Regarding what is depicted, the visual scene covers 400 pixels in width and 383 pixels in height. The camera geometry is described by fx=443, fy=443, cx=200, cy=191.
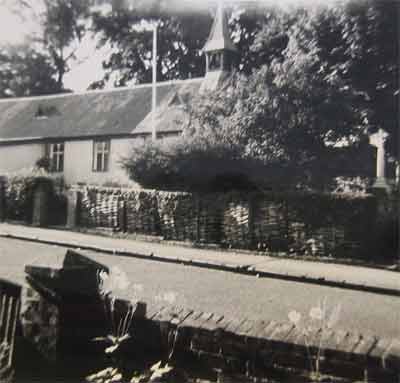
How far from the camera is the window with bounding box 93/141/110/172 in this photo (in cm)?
648

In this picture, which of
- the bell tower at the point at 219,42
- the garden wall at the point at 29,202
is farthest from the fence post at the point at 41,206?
the bell tower at the point at 219,42

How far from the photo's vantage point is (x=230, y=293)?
5.22 meters

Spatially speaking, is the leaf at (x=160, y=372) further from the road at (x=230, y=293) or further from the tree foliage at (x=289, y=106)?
the tree foliage at (x=289, y=106)

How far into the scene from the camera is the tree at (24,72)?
4.22 m

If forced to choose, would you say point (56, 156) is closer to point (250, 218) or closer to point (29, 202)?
point (29, 202)

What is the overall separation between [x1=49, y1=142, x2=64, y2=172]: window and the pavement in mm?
1063

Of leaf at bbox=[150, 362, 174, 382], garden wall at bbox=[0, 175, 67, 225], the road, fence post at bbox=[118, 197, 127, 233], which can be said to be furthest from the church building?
leaf at bbox=[150, 362, 174, 382]

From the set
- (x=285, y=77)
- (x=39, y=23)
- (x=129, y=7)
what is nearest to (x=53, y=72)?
(x=39, y=23)

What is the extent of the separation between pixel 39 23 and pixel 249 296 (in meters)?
3.61

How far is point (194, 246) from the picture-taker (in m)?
7.90

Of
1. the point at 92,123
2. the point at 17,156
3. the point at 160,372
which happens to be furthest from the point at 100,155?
the point at 160,372

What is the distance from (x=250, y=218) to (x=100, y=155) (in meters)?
3.07

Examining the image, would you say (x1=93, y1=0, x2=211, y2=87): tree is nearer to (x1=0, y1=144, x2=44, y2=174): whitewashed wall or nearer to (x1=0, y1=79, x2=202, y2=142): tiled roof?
(x1=0, y1=79, x2=202, y2=142): tiled roof

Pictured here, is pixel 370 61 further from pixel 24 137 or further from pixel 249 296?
pixel 24 137
